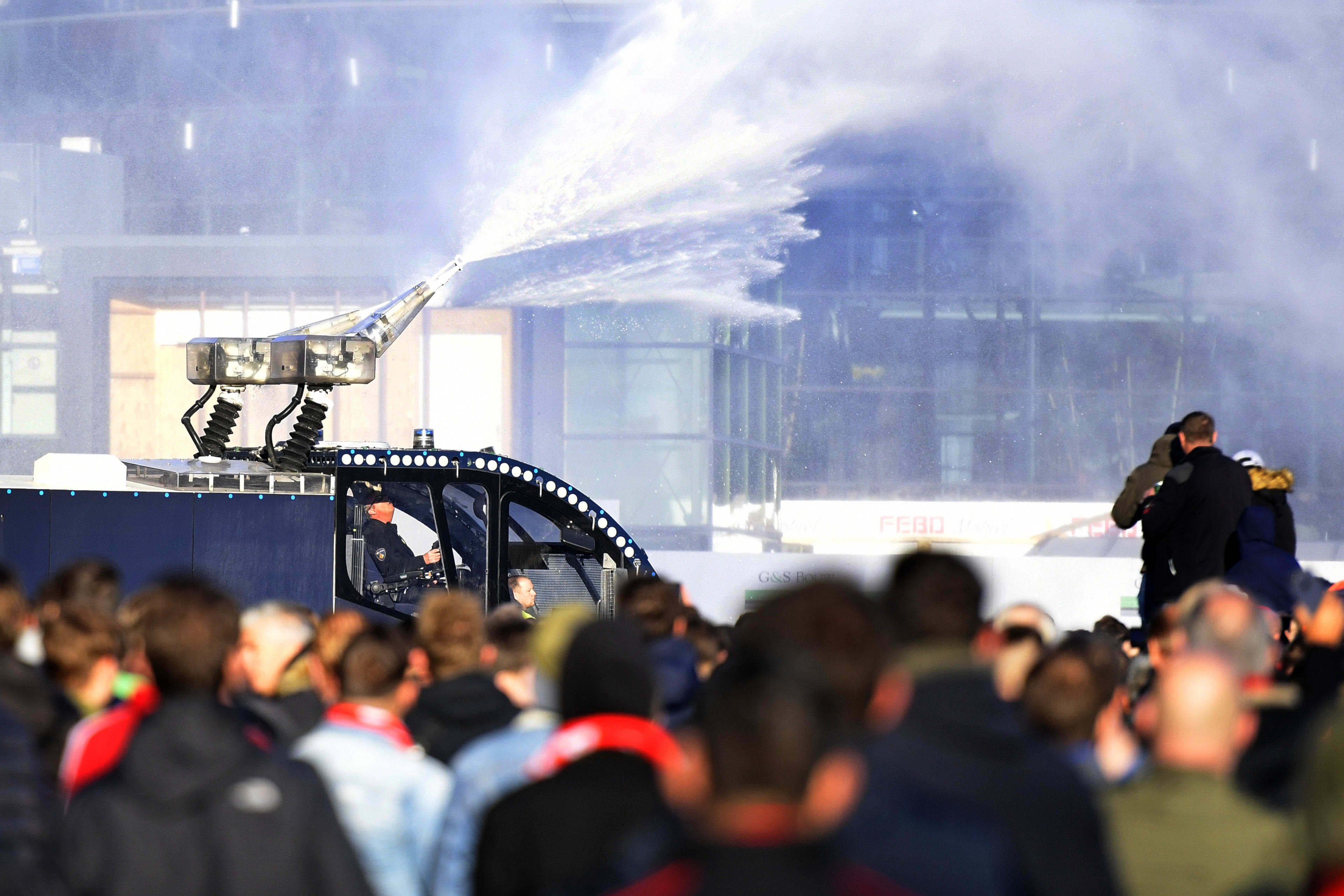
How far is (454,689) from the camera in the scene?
4383 millimetres

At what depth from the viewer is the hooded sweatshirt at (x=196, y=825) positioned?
3.17 m

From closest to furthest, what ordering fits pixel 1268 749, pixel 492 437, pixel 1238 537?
pixel 1268 749, pixel 1238 537, pixel 492 437

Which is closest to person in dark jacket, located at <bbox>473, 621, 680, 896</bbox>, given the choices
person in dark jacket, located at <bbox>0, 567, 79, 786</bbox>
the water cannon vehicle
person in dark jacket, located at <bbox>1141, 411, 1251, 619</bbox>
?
person in dark jacket, located at <bbox>0, 567, 79, 786</bbox>

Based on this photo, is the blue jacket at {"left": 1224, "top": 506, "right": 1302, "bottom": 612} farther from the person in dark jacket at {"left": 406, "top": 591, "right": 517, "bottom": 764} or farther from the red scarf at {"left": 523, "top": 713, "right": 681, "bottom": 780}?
the red scarf at {"left": 523, "top": 713, "right": 681, "bottom": 780}

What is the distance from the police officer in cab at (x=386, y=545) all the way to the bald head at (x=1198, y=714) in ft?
30.4

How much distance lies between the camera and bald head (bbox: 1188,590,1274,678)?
4.00 m

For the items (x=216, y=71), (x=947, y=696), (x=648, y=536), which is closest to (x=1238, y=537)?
(x=947, y=696)

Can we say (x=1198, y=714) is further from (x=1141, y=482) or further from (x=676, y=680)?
(x=1141, y=482)

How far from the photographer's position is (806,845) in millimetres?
2070

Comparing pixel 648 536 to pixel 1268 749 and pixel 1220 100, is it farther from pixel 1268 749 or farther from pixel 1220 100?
pixel 1268 749

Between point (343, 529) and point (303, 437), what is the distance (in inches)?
36.7

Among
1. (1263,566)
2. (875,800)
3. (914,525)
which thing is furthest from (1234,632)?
(914,525)

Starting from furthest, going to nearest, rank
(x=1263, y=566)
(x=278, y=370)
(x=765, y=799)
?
(x=278, y=370)
(x=1263, y=566)
(x=765, y=799)

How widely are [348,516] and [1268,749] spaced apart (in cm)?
879
